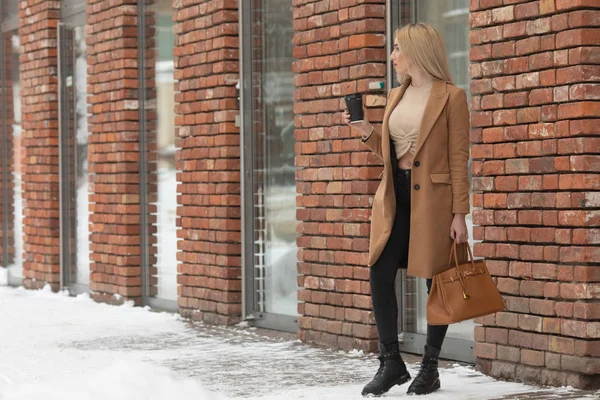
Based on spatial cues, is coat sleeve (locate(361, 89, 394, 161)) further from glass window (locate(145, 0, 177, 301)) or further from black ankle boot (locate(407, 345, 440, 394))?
glass window (locate(145, 0, 177, 301))

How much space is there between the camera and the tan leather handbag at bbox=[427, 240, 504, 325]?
600cm

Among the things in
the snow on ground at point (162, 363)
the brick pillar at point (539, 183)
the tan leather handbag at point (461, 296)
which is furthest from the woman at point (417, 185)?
the brick pillar at point (539, 183)

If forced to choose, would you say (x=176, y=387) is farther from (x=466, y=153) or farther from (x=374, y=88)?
(x=374, y=88)

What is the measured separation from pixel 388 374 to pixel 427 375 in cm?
19

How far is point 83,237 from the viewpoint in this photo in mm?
12625

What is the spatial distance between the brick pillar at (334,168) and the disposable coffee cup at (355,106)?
1751mm

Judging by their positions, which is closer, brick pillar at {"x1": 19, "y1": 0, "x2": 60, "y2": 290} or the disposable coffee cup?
the disposable coffee cup

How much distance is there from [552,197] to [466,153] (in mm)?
511

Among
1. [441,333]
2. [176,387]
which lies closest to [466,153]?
[441,333]

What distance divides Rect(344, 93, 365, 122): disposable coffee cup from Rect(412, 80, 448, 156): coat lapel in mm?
293

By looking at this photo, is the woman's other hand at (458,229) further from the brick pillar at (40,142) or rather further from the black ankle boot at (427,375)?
the brick pillar at (40,142)

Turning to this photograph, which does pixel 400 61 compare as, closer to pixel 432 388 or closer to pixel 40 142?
pixel 432 388

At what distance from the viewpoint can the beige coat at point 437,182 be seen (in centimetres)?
616

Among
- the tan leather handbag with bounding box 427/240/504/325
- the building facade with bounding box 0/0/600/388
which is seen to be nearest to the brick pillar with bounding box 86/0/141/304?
the building facade with bounding box 0/0/600/388
